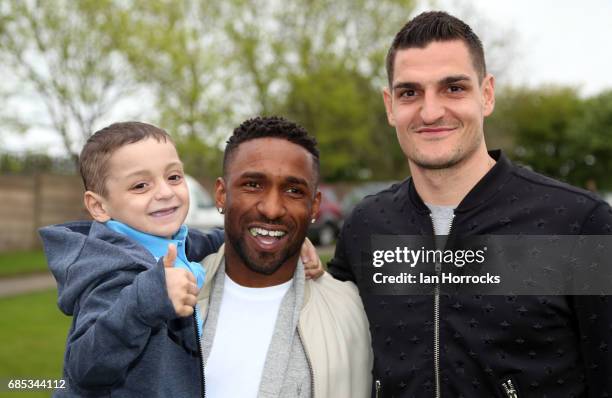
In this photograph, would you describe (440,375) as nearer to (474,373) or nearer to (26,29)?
(474,373)

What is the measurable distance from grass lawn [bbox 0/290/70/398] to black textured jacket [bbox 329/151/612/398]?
4.51m

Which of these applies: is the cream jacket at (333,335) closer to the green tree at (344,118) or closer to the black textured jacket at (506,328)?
the black textured jacket at (506,328)

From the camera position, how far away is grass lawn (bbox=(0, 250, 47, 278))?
46.2 feet

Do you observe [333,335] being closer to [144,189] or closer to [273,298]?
[273,298]

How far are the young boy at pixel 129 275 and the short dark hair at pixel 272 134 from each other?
34cm

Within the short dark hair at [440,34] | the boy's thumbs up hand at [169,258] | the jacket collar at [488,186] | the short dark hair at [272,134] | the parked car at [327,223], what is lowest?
the boy's thumbs up hand at [169,258]

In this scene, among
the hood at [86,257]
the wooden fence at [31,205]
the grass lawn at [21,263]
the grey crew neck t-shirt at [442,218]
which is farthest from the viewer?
the wooden fence at [31,205]

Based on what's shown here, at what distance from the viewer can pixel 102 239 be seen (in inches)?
99.3

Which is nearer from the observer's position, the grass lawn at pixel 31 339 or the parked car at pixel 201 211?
the grass lawn at pixel 31 339

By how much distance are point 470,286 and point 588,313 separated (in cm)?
45

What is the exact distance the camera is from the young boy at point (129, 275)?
2.13 m

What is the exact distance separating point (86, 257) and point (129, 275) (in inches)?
8.5

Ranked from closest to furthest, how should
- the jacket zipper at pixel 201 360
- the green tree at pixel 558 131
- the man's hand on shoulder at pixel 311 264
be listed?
1. the jacket zipper at pixel 201 360
2. the man's hand on shoulder at pixel 311 264
3. the green tree at pixel 558 131

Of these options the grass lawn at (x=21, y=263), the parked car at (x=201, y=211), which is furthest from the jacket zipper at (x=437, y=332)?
the grass lawn at (x=21, y=263)
